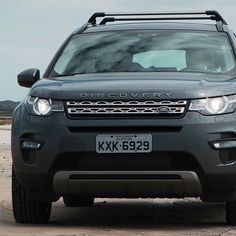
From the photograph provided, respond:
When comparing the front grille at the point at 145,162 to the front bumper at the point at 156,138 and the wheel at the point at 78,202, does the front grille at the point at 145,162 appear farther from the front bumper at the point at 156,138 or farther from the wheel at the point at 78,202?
the wheel at the point at 78,202

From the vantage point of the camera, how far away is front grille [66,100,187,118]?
5.77 metres

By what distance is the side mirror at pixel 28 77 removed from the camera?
679cm

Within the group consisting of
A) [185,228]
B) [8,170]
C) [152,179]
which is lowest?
[8,170]

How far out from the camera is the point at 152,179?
578cm

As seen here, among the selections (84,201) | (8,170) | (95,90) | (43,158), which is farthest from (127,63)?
(8,170)

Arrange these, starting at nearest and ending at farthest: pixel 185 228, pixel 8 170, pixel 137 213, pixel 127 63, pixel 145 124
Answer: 1. pixel 145 124
2. pixel 185 228
3. pixel 127 63
4. pixel 137 213
5. pixel 8 170

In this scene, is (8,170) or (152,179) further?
(8,170)

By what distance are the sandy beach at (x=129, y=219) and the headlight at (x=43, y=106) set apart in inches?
36.1

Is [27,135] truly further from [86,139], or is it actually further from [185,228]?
[185,228]

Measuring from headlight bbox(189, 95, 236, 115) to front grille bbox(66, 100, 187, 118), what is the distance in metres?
0.09

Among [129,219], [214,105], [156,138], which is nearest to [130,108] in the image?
[156,138]

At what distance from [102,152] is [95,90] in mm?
497

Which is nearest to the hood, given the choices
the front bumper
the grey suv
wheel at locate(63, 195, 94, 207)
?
the grey suv

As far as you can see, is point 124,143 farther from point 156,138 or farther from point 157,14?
point 157,14
